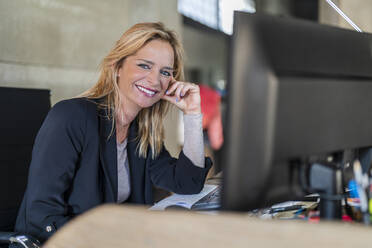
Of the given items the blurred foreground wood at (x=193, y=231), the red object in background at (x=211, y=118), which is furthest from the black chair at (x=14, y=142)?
the red object in background at (x=211, y=118)

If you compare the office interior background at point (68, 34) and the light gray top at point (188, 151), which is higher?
the office interior background at point (68, 34)

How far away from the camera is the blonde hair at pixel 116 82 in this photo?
70.3 inches

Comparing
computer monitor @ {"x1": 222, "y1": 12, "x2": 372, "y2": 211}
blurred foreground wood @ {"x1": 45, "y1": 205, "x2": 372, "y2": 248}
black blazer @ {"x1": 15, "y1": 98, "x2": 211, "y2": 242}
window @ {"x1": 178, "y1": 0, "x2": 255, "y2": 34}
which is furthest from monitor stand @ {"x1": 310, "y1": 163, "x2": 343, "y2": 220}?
window @ {"x1": 178, "y1": 0, "x2": 255, "y2": 34}

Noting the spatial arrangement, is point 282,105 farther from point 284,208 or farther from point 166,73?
point 166,73

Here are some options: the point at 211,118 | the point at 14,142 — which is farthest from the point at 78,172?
the point at 211,118

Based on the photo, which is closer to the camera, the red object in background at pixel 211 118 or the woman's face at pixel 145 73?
the woman's face at pixel 145 73

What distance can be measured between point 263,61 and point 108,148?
0.91 metres

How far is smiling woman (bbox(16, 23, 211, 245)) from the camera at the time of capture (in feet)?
4.82

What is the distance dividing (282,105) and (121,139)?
1058 millimetres

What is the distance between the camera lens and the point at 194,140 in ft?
5.94

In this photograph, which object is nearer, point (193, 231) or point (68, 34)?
point (193, 231)

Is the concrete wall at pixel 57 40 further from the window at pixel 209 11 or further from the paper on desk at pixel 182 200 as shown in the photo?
the window at pixel 209 11

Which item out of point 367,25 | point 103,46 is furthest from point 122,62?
point 367,25

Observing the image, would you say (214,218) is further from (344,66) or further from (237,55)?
(344,66)
